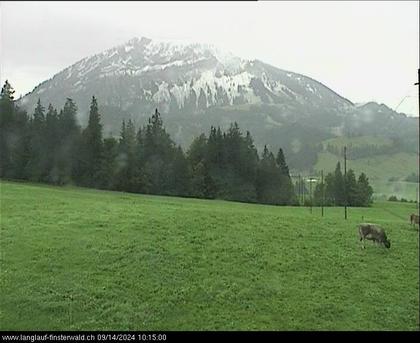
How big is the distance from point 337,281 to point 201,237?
149 inches

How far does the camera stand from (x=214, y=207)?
12766 millimetres

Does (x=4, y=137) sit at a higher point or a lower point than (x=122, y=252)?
higher

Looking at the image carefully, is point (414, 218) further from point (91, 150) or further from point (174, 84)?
point (91, 150)

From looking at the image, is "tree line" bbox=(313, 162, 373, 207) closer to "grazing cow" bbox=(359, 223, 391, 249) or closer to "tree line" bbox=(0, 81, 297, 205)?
"tree line" bbox=(0, 81, 297, 205)

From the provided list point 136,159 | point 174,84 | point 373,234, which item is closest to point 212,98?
point 174,84

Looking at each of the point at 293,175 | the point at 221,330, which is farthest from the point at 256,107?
the point at 221,330

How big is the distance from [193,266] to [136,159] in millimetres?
2815

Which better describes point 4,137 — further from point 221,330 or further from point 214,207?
point 221,330

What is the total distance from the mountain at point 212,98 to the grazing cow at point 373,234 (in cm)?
264

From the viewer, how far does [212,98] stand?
9.86 m

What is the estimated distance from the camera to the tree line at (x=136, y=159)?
1014 centimetres

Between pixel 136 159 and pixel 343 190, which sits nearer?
pixel 136 159

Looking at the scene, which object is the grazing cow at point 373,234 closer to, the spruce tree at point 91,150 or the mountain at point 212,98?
the mountain at point 212,98

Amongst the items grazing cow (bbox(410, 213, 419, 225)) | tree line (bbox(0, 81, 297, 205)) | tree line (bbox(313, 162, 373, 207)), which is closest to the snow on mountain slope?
tree line (bbox(0, 81, 297, 205))
